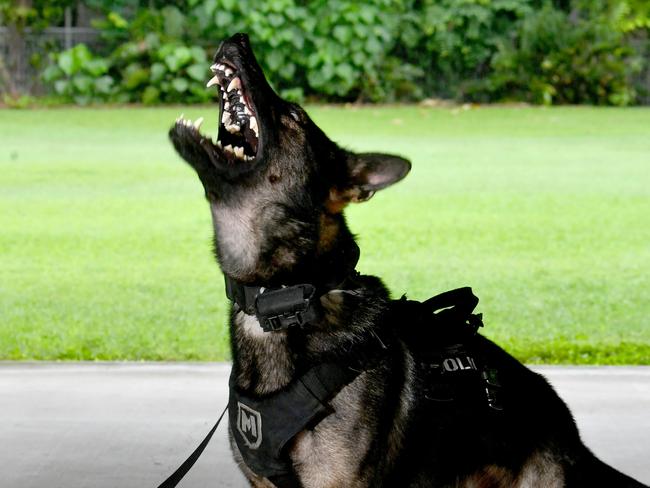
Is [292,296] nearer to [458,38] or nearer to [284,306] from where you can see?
[284,306]

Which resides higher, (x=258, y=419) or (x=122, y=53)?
(x=258, y=419)

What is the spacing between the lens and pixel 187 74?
21125 mm

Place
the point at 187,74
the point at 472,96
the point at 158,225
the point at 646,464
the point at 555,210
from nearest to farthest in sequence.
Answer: the point at 646,464, the point at 158,225, the point at 555,210, the point at 187,74, the point at 472,96

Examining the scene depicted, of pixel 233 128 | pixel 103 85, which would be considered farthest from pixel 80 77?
pixel 233 128

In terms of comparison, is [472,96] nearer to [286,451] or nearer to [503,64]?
[503,64]

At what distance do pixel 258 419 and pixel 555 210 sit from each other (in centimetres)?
870

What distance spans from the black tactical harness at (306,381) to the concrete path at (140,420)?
4.27ft

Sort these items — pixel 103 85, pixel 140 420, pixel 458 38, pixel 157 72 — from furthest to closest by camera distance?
1. pixel 458 38
2. pixel 103 85
3. pixel 157 72
4. pixel 140 420

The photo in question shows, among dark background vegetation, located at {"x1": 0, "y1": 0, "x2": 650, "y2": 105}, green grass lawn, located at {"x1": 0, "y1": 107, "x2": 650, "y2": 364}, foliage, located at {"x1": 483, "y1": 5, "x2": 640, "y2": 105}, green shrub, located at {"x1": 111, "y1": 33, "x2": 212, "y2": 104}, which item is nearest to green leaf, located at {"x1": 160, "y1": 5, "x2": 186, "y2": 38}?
dark background vegetation, located at {"x1": 0, "y1": 0, "x2": 650, "y2": 105}

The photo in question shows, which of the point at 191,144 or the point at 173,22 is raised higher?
the point at 191,144

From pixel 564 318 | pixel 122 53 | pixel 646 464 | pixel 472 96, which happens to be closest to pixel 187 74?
pixel 122 53

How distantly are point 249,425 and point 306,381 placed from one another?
0.60 ft

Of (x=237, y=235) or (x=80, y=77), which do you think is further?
(x=80, y=77)

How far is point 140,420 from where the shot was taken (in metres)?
5.18
